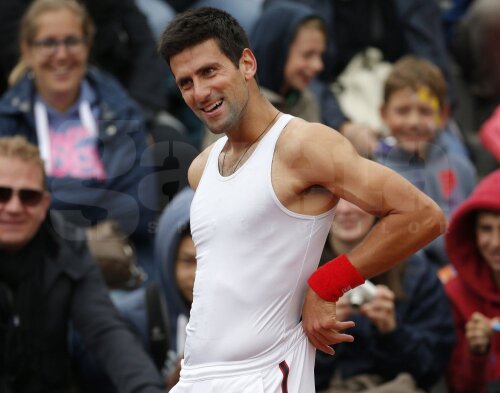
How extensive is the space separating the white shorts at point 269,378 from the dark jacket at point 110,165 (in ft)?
7.05

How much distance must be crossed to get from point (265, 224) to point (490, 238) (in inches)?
83.2

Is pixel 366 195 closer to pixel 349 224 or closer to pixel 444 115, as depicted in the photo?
pixel 349 224

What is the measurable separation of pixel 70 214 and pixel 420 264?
5.59 ft

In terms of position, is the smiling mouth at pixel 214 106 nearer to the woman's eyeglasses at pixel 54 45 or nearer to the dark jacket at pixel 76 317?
the dark jacket at pixel 76 317

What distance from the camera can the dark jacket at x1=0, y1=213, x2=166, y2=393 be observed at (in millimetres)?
4695

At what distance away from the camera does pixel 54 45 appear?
20.3 feet

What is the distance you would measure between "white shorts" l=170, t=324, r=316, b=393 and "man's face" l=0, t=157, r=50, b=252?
154 cm

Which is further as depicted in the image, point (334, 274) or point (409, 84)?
point (409, 84)

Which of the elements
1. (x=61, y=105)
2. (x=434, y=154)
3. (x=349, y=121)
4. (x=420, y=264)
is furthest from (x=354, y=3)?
→ (x=420, y=264)

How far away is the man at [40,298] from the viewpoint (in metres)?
4.68

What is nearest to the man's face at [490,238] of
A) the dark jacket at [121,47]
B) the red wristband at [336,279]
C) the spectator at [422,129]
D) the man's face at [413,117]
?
the spectator at [422,129]

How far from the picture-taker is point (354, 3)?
299 inches

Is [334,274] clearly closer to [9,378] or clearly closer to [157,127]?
[9,378]

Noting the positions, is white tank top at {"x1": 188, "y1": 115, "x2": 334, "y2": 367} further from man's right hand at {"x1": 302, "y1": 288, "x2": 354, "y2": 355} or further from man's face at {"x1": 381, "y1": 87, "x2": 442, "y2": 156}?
man's face at {"x1": 381, "y1": 87, "x2": 442, "y2": 156}
